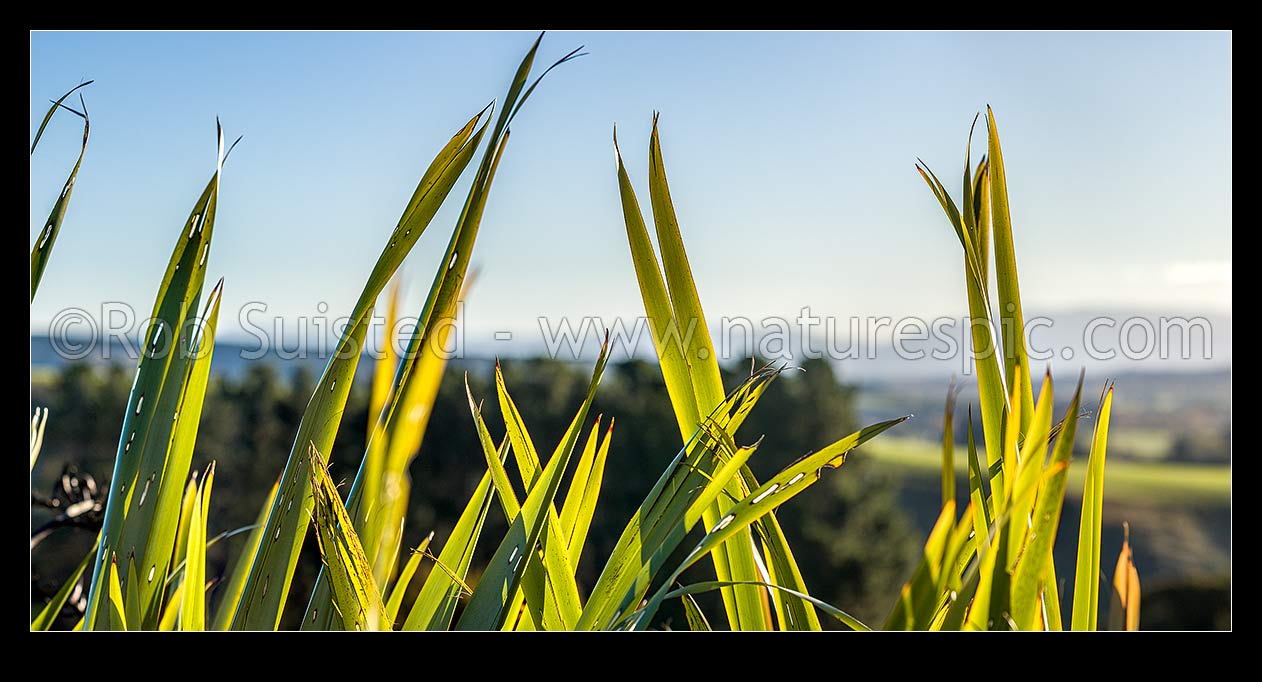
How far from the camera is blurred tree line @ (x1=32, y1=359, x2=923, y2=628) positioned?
905cm

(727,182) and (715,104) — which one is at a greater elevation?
(727,182)

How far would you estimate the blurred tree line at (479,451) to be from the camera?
9.05 meters

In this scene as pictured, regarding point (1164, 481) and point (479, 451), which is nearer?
point (479, 451)

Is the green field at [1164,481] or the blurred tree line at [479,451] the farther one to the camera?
the green field at [1164,481]

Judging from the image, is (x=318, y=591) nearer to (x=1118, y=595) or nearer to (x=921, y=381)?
(x=1118, y=595)

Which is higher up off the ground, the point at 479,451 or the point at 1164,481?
the point at 479,451

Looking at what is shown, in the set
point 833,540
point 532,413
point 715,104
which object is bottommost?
point 833,540

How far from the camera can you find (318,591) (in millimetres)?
378

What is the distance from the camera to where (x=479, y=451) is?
Result: 900cm

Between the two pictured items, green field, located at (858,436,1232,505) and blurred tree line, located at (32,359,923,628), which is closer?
blurred tree line, located at (32,359,923,628)

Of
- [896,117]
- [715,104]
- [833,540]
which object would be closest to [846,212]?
[833,540]
